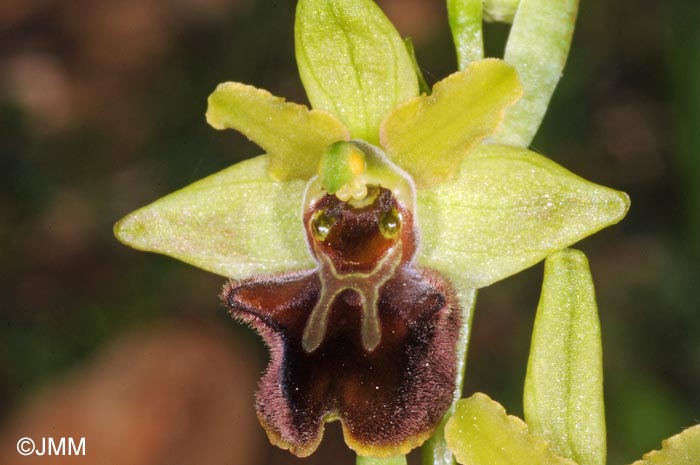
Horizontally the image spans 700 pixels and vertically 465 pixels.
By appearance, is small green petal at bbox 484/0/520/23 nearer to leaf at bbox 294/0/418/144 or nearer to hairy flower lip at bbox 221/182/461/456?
leaf at bbox 294/0/418/144

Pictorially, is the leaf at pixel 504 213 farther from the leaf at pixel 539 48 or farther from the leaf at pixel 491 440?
the leaf at pixel 491 440

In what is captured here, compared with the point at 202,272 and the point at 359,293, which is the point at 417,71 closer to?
the point at 359,293

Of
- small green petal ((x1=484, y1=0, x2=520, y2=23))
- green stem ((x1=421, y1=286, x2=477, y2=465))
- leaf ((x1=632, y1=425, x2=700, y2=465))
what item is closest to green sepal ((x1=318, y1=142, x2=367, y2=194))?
green stem ((x1=421, y1=286, x2=477, y2=465))

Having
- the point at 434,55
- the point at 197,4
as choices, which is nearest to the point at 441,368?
the point at 434,55

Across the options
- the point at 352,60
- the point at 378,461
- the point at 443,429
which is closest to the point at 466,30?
the point at 352,60

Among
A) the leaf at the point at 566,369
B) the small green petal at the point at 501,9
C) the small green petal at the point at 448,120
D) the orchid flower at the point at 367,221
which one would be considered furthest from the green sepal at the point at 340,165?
the small green petal at the point at 501,9

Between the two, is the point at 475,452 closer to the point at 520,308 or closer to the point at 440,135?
the point at 440,135
